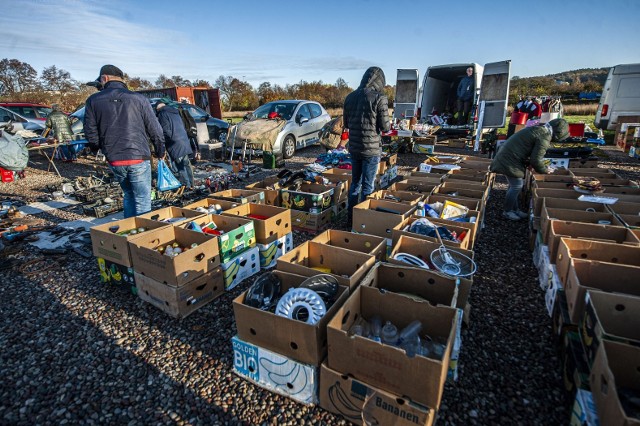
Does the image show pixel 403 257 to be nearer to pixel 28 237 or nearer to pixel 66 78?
pixel 28 237

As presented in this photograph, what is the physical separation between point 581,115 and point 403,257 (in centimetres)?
2859

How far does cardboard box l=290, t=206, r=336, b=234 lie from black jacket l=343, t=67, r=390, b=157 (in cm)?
106

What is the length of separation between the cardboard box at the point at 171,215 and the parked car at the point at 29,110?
1102 centimetres

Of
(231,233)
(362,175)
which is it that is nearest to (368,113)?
(362,175)

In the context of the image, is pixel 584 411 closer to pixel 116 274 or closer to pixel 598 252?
pixel 598 252

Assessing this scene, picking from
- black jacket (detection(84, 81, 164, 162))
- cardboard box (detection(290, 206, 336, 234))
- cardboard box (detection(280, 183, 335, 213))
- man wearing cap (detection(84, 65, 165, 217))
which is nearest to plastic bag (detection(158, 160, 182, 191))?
man wearing cap (detection(84, 65, 165, 217))

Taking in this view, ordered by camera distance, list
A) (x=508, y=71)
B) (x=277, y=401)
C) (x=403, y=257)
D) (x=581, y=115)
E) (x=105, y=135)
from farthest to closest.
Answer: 1. (x=581, y=115)
2. (x=508, y=71)
3. (x=105, y=135)
4. (x=403, y=257)
5. (x=277, y=401)

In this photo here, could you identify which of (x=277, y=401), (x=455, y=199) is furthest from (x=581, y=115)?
(x=277, y=401)

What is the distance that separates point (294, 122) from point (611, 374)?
959 centimetres

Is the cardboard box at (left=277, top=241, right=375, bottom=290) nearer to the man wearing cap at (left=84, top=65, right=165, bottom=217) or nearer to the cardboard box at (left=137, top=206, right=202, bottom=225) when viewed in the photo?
the cardboard box at (left=137, top=206, right=202, bottom=225)

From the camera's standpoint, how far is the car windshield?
10.3 meters

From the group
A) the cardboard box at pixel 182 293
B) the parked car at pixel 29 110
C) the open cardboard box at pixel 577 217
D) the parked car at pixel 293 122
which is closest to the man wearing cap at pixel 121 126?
the cardboard box at pixel 182 293

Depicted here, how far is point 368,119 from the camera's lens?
4664 millimetres

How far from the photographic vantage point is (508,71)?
9656 millimetres
